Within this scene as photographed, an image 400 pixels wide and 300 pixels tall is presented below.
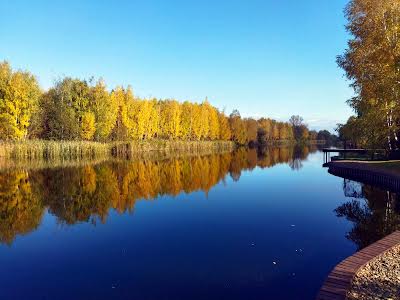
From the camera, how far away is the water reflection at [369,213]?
13.9 metres

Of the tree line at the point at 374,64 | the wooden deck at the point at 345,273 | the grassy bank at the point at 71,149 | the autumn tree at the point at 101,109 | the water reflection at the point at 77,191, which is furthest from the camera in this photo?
the autumn tree at the point at 101,109

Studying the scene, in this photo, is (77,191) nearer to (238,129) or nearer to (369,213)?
(369,213)

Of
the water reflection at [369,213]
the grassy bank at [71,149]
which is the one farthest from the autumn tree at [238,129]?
the water reflection at [369,213]

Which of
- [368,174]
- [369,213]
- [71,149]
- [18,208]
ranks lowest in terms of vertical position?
[369,213]

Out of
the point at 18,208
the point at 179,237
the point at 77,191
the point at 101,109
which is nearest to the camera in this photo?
the point at 179,237

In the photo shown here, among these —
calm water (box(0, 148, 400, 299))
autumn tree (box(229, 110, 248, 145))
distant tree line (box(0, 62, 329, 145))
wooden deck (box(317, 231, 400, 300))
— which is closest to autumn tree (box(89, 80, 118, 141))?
distant tree line (box(0, 62, 329, 145))

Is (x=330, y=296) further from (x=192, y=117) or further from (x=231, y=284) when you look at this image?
(x=192, y=117)

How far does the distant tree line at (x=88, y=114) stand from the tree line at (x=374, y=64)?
48.8 m

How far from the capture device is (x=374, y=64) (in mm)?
28438

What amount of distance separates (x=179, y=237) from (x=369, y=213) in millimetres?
10969

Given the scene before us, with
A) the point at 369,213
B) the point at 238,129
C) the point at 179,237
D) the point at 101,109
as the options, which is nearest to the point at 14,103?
the point at 101,109

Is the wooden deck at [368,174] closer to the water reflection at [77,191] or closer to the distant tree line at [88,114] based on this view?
the water reflection at [77,191]

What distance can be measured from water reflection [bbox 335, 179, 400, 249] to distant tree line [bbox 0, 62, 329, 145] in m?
51.5

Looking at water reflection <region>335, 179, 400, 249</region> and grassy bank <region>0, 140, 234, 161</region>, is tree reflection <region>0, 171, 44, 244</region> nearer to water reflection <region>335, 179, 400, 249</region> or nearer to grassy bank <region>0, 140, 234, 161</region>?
water reflection <region>335, 179, 400, 249</region>
